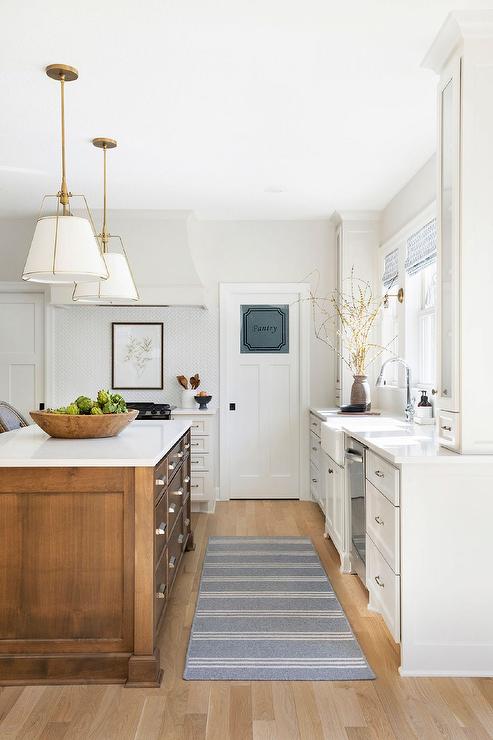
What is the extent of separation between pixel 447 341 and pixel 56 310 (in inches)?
160

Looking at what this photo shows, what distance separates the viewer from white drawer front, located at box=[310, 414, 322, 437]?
208 inches

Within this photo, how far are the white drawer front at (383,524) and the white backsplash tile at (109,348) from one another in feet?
9.83

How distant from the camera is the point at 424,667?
252 cm

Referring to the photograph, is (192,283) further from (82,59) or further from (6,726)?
(6,726)

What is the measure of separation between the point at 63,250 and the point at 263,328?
355cm

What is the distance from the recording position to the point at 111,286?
3432 millimetres

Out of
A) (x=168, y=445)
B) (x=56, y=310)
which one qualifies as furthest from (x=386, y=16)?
(x=56, y=310)

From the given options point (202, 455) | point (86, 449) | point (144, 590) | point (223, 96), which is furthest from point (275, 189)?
point (144, 590)

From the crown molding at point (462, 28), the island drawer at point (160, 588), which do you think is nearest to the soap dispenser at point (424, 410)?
the island drawer at point (160, 588)

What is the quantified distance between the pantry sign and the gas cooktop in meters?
0.94

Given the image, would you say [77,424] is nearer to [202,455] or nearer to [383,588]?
[383,588]

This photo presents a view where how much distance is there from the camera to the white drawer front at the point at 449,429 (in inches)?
105

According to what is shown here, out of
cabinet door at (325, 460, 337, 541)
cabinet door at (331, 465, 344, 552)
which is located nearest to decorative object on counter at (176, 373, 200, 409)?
cabinet door at (325, 460, 337, 541)

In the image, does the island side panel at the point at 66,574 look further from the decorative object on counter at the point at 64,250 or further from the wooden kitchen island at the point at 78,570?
the decorative object on counter at the point at 64,250
